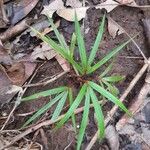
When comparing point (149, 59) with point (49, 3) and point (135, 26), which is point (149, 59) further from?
point (49, 3)

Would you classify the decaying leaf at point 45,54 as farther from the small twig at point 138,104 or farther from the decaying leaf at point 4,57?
the small twig at point 138,104

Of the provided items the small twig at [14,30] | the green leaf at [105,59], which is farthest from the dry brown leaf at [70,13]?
the green leaf at [105,59]

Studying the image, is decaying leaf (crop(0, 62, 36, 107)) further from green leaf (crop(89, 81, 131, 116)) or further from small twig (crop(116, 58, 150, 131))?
small twig (crop(116, 58, 150, 131))

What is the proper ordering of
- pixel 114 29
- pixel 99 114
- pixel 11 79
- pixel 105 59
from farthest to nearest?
pixel 114 29
pixel 11 79
pixel 105 59
pixel 99 114

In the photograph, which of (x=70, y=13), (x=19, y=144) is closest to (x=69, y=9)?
(x=70, y=13)

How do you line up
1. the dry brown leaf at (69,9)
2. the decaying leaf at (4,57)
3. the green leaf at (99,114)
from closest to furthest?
1. the green leaf at (99,114)
2. the decaying leaf at (4,57)
3. the dry brown leaf at (69,9)

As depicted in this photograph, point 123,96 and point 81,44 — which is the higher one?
point 81,44

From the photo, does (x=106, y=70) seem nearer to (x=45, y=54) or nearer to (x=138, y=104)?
(x=138, y=104)

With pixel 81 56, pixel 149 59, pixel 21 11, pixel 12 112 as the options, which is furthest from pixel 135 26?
pixel 12 112
